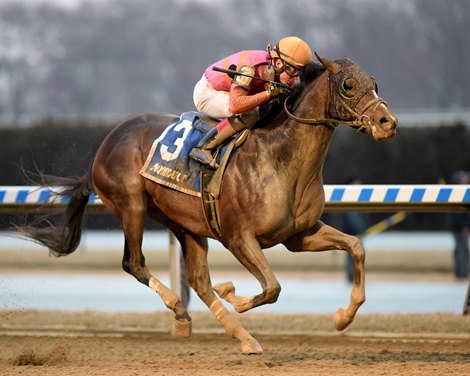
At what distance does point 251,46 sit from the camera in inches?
1628

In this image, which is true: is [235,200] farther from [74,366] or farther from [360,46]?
[360,46]

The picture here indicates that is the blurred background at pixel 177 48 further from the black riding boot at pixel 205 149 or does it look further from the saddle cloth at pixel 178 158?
the black riding boot at pixel 205 149

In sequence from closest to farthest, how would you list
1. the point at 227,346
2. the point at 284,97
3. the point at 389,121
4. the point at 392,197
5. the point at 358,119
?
1. the point at 389,121
2. the point at 358,119
3. the point at 284,97
4. the point at 227,346
5. the point at 392,197

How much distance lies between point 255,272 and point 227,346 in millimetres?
1595

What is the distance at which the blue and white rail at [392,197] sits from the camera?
8.38 m

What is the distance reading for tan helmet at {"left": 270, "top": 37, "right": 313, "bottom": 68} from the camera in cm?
700

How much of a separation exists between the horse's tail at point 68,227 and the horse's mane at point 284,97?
5.43ft

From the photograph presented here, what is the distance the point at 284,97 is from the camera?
7250 millimetres

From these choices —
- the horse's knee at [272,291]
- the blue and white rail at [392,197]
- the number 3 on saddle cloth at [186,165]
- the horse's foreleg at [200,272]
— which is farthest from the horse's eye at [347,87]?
the blue and white rail at [392,197]

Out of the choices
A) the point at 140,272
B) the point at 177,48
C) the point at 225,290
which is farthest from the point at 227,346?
the point at 177,48

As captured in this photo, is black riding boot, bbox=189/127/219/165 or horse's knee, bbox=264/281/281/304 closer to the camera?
horse's knee, bbox=264/281/281/304

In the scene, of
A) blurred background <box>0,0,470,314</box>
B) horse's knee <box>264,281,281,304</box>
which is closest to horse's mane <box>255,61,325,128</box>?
horse's knee <box>264,281,281,304</box>

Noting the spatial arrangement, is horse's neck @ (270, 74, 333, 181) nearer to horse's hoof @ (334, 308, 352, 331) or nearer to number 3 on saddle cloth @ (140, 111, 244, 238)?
number 3 on saddle cloth @ (140, 111, 244, 238)

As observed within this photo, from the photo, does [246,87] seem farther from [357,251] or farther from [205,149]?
[357,251]
